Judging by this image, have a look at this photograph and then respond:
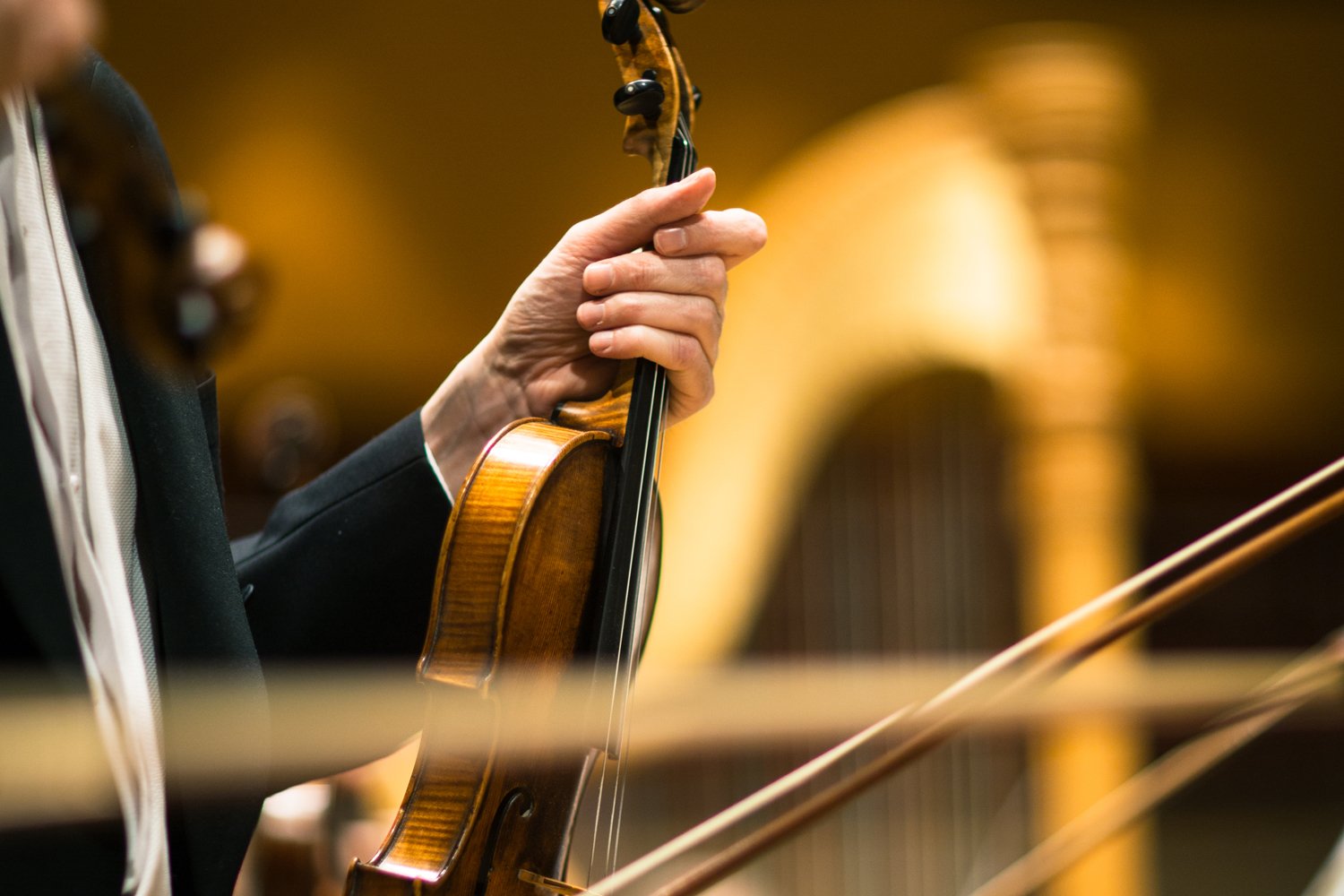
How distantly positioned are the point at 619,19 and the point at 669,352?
0.18 m

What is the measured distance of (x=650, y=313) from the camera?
62cm

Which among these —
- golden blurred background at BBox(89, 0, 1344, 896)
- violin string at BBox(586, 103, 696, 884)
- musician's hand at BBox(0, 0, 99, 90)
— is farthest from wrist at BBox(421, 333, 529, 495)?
golden blurred background at BBox(89, 0, 1344, 896)

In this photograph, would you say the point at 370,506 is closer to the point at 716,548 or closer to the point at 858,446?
the point at 716,548

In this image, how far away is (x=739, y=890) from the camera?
194cm

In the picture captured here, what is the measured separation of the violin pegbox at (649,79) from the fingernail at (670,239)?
45 millimetres

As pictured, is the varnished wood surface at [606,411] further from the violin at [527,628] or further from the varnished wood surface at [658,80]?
the varnished wood surface at [658,80]

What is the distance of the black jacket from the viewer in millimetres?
451

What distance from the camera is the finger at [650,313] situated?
2.02 feet

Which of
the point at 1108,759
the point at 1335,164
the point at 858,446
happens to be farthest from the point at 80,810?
the point at 1335,164

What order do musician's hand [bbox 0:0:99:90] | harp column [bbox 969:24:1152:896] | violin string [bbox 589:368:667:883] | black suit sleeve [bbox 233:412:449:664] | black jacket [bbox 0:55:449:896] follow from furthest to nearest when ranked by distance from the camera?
harp column [bbox 969:24:1152:896] < black suit sleeve [bbox 233:412:449:664] < violin string [bbox 589:368:667:883] < black jacket [bbox 0:55:449:896] < musician's hand [bbox 0:0:99:90]

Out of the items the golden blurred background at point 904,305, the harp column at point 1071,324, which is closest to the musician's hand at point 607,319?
the golden blurred background at point 904,305

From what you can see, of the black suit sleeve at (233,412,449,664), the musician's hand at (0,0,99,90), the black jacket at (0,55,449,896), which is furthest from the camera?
the black suit sleeve at (233,412,449,664)

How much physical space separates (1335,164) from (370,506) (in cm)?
320

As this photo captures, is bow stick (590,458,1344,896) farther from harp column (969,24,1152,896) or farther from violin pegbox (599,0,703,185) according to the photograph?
harp column (969,24,1152,896)
